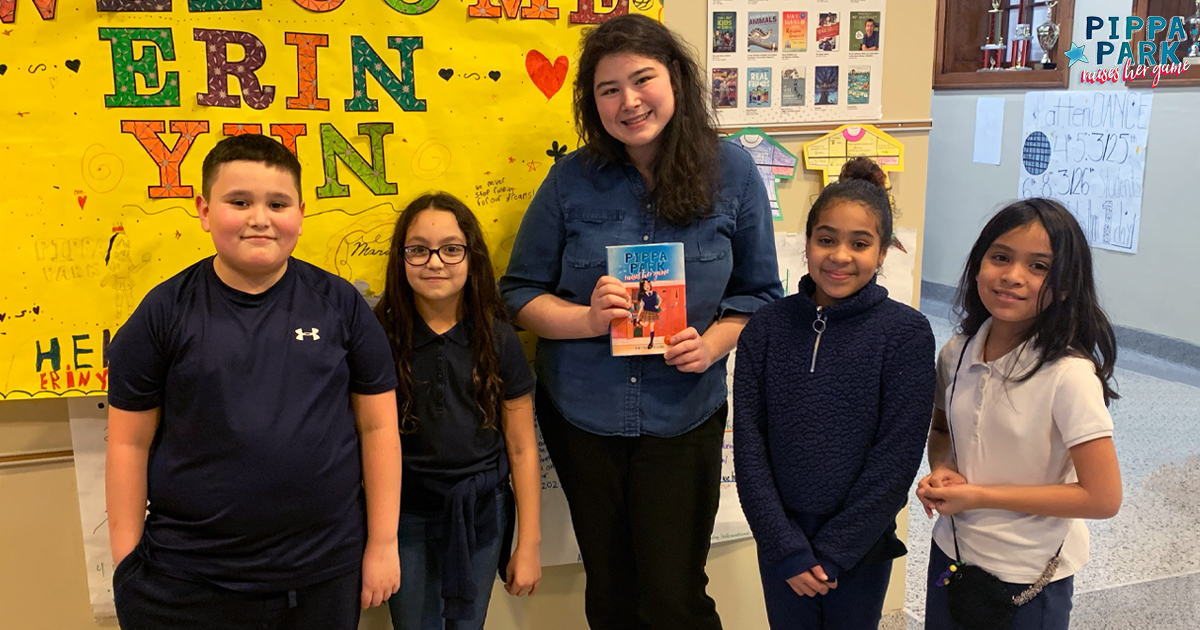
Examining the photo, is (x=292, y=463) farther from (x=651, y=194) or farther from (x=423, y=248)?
(x=651, y=194)

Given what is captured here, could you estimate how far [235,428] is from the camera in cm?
128

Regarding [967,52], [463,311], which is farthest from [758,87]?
[967,52]

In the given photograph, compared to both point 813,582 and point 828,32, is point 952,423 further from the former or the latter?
point 828,32

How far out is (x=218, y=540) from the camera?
1.31m

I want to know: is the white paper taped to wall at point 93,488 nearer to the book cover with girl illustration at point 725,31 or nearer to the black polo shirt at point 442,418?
the black polo shirt at point 442,418

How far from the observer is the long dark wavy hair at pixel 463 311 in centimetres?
153

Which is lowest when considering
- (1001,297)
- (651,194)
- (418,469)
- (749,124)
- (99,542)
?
(99,542)

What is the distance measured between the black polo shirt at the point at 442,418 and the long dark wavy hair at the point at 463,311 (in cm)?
1

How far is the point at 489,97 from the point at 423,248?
41 centimetres

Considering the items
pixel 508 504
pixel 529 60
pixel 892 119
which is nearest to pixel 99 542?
pixel 508 504

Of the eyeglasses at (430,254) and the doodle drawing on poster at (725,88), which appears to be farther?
the doodle drawing on poster at (725,88)

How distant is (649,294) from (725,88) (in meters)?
0.64

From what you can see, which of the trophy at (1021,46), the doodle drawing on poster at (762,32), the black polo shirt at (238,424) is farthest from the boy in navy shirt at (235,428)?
the trophy at (1021,46)

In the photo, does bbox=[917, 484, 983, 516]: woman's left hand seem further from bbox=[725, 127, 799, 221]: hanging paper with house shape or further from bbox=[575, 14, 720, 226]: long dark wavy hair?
bbox=[725, 127, 799, 221]: hanging paper with house shape
